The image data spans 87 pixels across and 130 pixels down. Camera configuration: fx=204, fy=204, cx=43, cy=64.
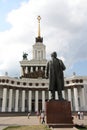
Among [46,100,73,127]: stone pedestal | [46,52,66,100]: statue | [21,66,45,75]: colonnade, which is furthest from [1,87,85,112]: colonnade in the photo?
[46,100,73,127]: stone pedestal

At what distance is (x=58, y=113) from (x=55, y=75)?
9.32 feet

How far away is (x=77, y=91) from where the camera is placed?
220ft

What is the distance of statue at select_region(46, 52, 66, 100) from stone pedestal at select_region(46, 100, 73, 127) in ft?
3.81

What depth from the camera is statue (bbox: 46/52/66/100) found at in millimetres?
14211

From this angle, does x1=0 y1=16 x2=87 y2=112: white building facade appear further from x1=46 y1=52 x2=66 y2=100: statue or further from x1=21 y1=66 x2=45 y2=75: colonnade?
x1=46 y1=52 x2=66 y2=100: statue

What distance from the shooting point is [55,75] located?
47.6 ft

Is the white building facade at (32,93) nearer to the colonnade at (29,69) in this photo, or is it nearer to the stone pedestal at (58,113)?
the colonnade at (29,69)

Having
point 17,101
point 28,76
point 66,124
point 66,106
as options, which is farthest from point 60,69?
point 28,76

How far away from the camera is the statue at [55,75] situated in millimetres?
14211

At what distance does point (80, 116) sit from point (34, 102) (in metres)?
37.4

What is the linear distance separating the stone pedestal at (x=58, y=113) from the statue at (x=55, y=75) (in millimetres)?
1161

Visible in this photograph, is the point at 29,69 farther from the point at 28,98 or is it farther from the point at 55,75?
the point at 55,75

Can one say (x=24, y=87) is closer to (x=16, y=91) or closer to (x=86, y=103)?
(x=16, y=91)

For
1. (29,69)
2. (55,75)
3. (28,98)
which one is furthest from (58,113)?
(29,69)
